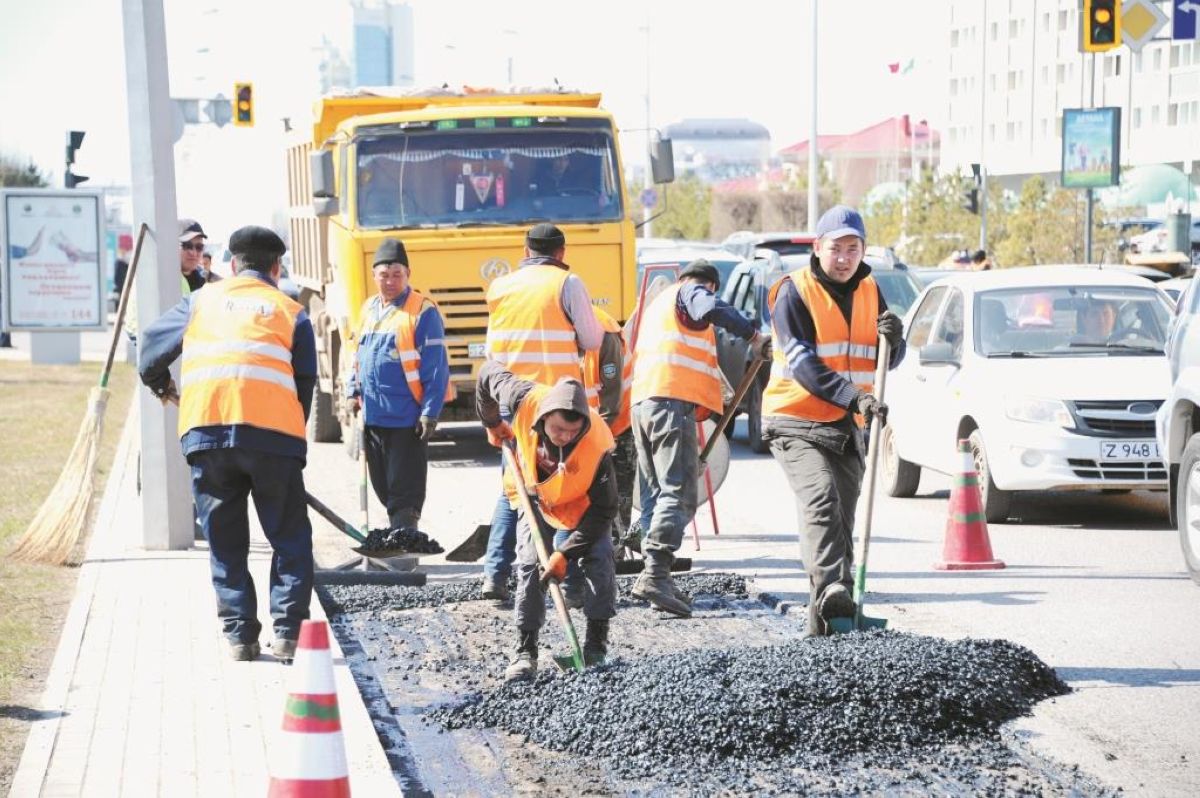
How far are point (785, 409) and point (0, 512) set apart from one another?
7.50 metres

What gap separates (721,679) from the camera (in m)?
6.91

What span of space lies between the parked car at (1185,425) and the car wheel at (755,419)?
25.0 ft

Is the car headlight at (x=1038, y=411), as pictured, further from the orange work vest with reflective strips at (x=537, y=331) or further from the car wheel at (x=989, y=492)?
the orange work vest with reflective strips at (x=537, y=331)

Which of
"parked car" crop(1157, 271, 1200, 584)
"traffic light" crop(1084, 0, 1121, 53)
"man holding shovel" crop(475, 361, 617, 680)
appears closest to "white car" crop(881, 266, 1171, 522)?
"parked car" crop(1157, 271, 1200, 584)

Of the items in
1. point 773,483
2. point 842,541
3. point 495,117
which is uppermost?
point 495,117

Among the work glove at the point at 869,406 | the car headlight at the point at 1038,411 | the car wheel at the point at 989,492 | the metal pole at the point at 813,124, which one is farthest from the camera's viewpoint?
the metal pole at the point at 813,124

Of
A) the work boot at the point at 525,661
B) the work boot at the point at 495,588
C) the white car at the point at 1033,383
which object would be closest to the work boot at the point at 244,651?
the work boot at the point at 525,661

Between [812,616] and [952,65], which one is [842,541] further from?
[952,65]

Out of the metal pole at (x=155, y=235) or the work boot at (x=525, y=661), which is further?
the metal pole at (x=155, y=235)

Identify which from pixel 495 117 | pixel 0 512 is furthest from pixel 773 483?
pixel 0 512

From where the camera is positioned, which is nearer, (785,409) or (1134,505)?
(785,409)

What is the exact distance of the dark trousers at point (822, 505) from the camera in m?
7.98

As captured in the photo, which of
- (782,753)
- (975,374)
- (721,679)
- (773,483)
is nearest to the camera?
(782,753)

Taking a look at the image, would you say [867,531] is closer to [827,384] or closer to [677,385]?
[827,384]
